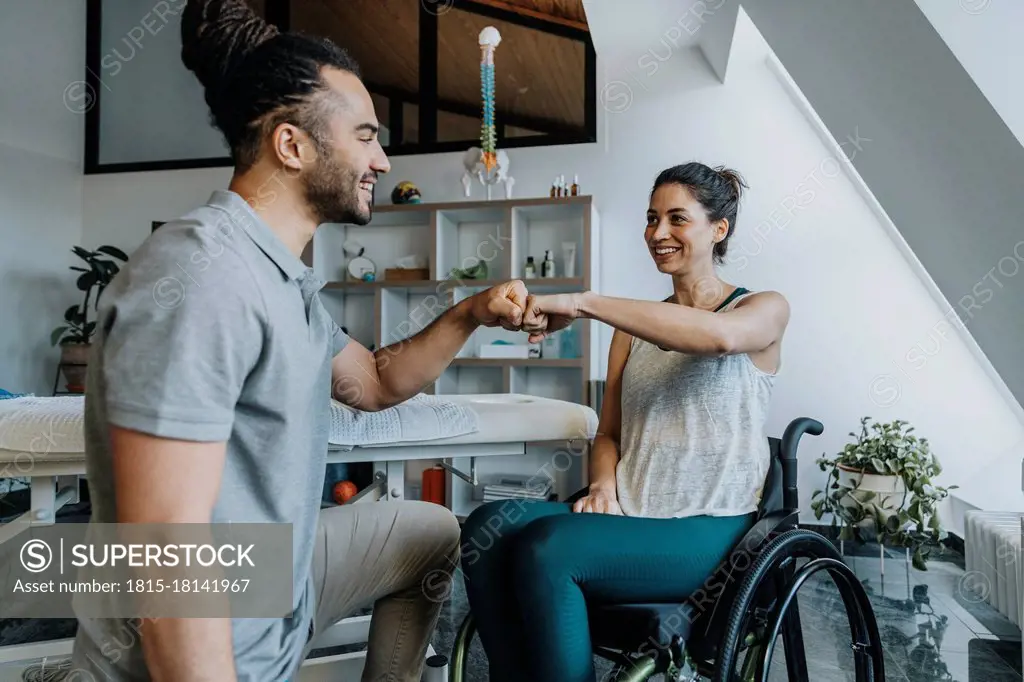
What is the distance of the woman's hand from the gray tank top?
0.03m

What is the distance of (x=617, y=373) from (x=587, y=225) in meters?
1.95

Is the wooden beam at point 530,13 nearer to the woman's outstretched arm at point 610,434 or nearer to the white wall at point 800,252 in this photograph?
the white wall at point 800,252

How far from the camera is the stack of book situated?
133 inches

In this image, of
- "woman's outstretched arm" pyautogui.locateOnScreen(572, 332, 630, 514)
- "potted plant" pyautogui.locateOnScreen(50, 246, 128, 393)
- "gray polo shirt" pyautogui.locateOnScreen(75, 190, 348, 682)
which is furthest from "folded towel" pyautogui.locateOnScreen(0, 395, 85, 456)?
"potted plant" pyautogui.locateOnScreen(50, 246, 128, 393)

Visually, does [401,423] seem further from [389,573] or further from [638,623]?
[638,623]

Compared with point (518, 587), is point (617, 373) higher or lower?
higher

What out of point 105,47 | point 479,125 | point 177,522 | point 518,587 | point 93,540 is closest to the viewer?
point 177,522

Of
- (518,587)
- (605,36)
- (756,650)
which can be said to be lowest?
(756,650)

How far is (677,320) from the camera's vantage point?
1.14 m

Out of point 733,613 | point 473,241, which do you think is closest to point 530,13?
point 473,241

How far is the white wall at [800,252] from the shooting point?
309 cm

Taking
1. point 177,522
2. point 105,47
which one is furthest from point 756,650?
point 105,47

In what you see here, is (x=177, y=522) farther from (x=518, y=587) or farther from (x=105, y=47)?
(x=105, y=47)

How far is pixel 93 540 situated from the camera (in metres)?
0.74
